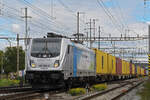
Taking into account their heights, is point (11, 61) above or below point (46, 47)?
below

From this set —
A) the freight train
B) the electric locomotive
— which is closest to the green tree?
the freight train

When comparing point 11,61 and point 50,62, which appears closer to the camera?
point 50,62

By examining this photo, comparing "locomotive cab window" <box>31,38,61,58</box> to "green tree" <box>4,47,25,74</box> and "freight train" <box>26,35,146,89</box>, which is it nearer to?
"freight train" <box>26,35,146,89</box>

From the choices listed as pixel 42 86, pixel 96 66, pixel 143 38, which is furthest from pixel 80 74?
pixel 143 38

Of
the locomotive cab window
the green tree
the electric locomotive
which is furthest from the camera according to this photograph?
the green tree

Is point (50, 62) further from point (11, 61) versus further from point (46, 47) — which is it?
point (11, 61)

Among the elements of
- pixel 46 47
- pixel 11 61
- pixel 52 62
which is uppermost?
pixel 46 47

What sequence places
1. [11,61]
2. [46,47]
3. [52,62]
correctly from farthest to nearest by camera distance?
[11,61]
[46,47]
[52,62]

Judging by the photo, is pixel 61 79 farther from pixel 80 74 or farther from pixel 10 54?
pixel 10 54

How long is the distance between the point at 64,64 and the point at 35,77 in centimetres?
190

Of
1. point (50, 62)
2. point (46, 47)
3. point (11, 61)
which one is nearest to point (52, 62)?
point (50, 62)

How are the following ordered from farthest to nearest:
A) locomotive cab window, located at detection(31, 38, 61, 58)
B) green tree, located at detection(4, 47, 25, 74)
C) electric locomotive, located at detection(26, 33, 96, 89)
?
1. green tree, located at detection(4, 47, 25, 74)
2. locomotive cab window, located at detection(31, 38, 61, 58)
3. electric locomotive, located at detection(26, 33, 96, 89)

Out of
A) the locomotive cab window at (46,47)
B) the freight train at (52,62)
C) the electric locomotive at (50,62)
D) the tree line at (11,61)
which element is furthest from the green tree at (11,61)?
the locomotive cab window at (46,47)

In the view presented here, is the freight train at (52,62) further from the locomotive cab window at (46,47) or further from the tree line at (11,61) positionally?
the tree line at (11,61)
